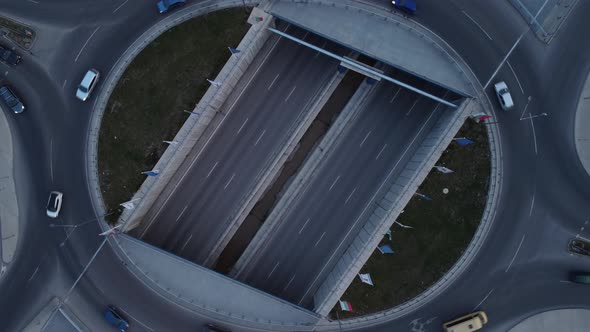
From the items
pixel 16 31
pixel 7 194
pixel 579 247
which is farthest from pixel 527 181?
pixel 16 31

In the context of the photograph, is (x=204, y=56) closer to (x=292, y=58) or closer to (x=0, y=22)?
(x=292, y=58)

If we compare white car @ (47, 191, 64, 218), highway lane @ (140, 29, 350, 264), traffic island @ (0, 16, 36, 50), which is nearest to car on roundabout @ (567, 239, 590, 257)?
highway lane @ (140, 29, 350, 264)

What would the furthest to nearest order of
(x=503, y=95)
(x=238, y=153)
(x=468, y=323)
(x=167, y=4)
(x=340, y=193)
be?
(x=238, y=153) < (x=340, y=193) < (x=167, y=4) < (x=503, y=95) < (x=468, y=323)

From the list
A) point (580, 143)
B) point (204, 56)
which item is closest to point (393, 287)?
point (580, 143)

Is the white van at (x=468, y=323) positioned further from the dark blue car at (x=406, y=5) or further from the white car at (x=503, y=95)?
the dark blue car at (x=406, y=5)

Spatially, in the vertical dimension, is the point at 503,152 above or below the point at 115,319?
above

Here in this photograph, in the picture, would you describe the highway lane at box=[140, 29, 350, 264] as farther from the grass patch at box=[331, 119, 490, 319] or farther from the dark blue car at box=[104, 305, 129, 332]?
the grass patch at box=[331, 119, 490, 319]

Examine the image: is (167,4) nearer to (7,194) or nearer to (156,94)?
(156,94)
